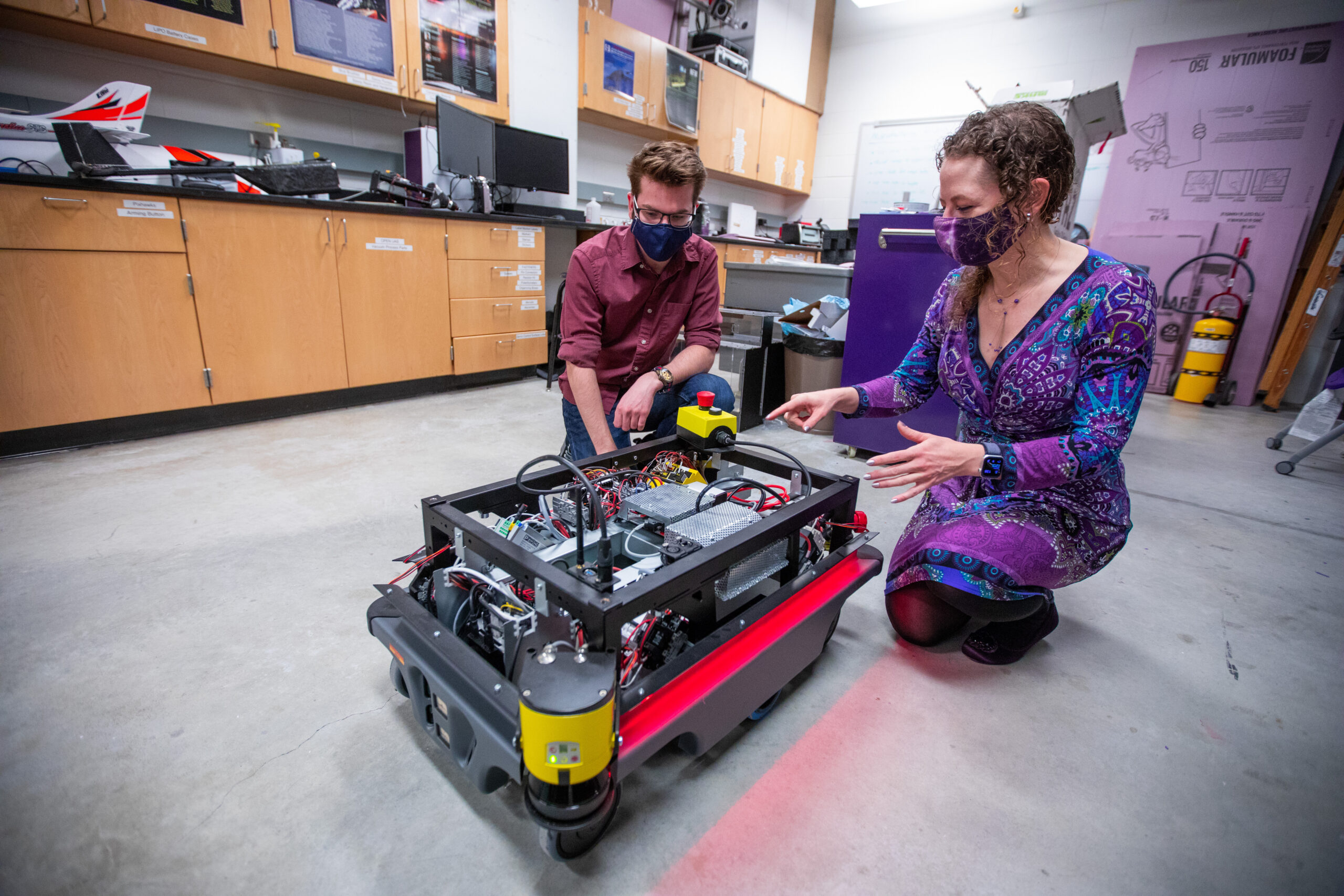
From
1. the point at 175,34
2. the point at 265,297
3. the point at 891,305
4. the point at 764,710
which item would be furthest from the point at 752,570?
the point at 175,34

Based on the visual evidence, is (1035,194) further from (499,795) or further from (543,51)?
(543,51)

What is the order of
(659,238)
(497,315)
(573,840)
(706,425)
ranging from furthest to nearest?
(497,315) → (659,238) → (706,425) → (573,840)

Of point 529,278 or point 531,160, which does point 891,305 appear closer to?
point 529,278

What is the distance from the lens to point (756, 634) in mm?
850

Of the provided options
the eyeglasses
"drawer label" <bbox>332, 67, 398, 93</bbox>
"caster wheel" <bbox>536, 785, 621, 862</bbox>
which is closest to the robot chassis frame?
"caster wheel" <bbox>536, 785, 621, 862</bbox>

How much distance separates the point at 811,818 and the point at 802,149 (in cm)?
593

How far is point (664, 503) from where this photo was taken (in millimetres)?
976

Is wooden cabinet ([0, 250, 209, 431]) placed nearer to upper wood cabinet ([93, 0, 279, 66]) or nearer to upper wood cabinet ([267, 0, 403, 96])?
upper wood cabinet ([93, 0, 279, 66])

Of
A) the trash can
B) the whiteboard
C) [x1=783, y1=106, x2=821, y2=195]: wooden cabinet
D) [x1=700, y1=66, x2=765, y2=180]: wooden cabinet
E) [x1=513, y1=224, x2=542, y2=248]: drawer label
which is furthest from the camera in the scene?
[x1=783, y1=106, x2=821, y2=195]: wooden cabinet

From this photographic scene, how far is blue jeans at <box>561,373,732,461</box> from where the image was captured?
5.15 ft

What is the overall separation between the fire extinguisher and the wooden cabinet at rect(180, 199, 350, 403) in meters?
4.82

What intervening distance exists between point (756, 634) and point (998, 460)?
1.49 feet

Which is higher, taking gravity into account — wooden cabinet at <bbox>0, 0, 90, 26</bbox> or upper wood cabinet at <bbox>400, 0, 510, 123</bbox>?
upper wood cabinet at <bbox>400, 0, 510, 123</bbox>

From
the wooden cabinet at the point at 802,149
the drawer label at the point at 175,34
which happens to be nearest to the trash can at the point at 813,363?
the drawer label at the point at 175,34
